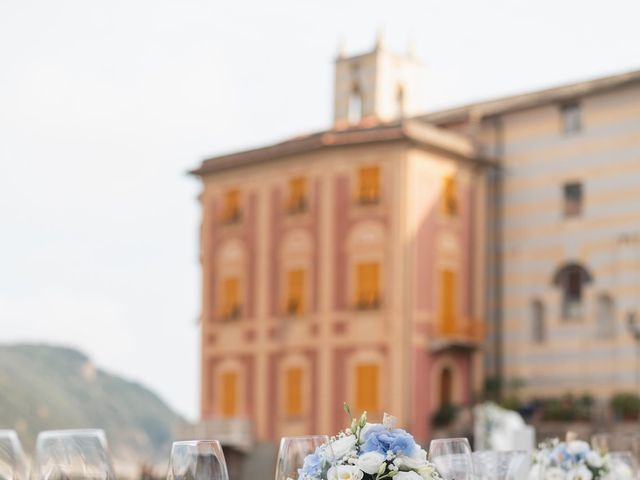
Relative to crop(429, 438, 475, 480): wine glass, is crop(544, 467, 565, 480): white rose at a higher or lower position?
lower

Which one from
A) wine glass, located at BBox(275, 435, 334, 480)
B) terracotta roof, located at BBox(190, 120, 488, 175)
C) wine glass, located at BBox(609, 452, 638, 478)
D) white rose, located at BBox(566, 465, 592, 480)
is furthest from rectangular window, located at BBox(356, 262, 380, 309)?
wine glass, located at BBox(275, 435, 334, 480)

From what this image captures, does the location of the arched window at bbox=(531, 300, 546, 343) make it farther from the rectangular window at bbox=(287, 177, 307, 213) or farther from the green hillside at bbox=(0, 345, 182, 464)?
the green hillside at bbox=(0, 345, 182, 464)

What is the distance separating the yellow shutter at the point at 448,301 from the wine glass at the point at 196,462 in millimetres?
28671

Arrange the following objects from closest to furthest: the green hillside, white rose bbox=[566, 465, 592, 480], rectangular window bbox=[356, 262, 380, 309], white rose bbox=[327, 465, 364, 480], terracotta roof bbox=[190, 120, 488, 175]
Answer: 1. white rose bbox=[327, 465, 364, 480]
2. white rose bbox=[566, 465, 592, 480]
3. rectangular window bbox=[356, 262, 380, 309]
4. terracotta roof bbox=[190, 120, 488, 175]
5. the green hillside

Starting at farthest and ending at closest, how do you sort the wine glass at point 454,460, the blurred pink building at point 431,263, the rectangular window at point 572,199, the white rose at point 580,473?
the rectangular window at point 572,199 → the blurred pink building at point 431,263 → the white rose at point 580,473 → the wine glass at point 454,460

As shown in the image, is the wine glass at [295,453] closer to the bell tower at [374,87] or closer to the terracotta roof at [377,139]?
the terracotta roof at [377,139]

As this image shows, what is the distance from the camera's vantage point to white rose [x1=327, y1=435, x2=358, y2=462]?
3.86 metres

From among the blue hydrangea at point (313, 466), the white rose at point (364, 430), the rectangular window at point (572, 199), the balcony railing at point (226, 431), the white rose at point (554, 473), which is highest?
the rectangular window at point (572, 199)

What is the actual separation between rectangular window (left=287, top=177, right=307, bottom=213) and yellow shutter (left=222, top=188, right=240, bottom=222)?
6.73ft

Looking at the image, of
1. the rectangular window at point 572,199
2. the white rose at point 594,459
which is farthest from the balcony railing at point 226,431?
the white rose at point 594,459

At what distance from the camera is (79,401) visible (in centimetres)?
4169

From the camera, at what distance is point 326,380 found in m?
32.1

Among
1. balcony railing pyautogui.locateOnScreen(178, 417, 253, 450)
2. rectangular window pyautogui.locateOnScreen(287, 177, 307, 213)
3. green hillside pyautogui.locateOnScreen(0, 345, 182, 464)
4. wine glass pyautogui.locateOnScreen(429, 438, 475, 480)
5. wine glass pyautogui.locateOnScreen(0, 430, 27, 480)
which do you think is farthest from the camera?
green hillside pyautogui.locateOnScreen(0, 345, 182, 464)

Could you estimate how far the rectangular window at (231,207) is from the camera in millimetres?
35531
